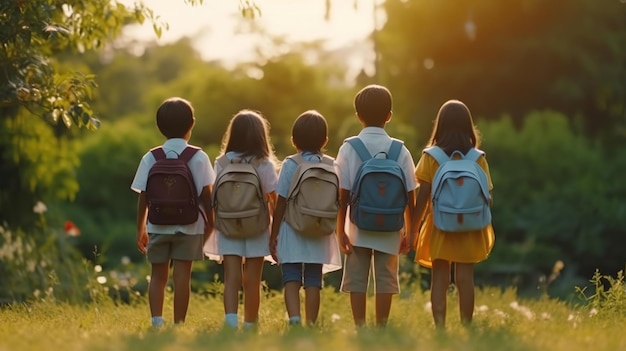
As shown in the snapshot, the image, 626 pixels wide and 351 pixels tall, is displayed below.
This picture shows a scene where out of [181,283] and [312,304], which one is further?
[181,283]

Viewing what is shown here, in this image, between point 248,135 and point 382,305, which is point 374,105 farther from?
point 382,305

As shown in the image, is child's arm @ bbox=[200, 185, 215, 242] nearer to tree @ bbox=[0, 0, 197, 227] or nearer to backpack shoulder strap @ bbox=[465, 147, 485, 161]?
tree @ bbox=[0, 0, 197, 227]

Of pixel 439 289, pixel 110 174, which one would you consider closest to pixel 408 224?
pixel 439 289

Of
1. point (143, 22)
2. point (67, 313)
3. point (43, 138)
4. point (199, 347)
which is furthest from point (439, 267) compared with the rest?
point (43, 138)

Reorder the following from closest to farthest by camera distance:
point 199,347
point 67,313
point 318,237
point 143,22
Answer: point 199,347 → point 318,237 → point 67,313 → point 143,22

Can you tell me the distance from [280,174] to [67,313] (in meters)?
2.46

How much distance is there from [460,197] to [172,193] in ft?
6.21

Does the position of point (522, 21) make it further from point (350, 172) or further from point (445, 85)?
point (350, 172)

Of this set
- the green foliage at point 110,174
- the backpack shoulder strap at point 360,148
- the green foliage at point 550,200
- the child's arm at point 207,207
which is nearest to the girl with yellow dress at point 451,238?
the backpack shoulder strap at point 360,148

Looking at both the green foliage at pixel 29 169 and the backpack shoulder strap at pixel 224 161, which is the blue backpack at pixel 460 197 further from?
the green foliage at pixel 29 169

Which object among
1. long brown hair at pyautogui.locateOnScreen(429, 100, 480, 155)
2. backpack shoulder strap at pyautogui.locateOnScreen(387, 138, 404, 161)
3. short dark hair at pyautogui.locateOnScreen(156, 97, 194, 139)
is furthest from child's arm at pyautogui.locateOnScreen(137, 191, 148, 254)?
long brown hair at pyautogui.locateOnScreen(429, 100, 480, 155)

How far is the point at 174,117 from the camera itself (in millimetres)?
7305

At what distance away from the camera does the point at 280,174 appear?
719cm

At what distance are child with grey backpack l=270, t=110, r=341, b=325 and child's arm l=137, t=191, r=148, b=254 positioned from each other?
35.6 inches
